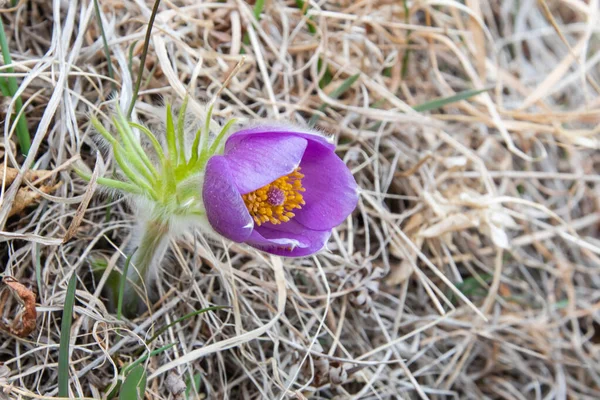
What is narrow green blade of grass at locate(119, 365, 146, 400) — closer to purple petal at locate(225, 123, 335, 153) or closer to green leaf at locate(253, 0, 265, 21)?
purple petal at locate(225, 123, 335, 153)

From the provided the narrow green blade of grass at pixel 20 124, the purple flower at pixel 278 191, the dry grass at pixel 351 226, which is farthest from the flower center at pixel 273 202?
the narrow green blade of grass at pixel 20 124

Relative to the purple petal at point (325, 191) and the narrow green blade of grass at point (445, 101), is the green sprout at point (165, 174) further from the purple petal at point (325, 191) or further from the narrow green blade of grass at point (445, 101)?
the narrow green blade of grass at point (445, 101)

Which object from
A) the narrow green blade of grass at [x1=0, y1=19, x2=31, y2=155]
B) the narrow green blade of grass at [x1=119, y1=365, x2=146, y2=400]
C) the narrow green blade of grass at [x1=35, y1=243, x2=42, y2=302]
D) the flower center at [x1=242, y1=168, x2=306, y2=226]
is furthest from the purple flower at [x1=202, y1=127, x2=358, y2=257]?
the narrow green blade of grass at [x1=0, y1=19, x2=31, y2=155]

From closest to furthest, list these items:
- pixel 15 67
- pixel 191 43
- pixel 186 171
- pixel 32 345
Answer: pixel 186 171 → pixel 32 345 → pixel 15 67 → pixel 191 43

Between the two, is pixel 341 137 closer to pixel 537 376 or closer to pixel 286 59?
pixel 286 59

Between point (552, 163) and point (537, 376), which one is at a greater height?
point (552, 163)

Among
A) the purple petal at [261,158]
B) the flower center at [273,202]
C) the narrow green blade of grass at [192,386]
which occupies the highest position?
the purple petal at [261,158]

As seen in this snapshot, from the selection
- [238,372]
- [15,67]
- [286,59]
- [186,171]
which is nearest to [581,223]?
[286,59]
